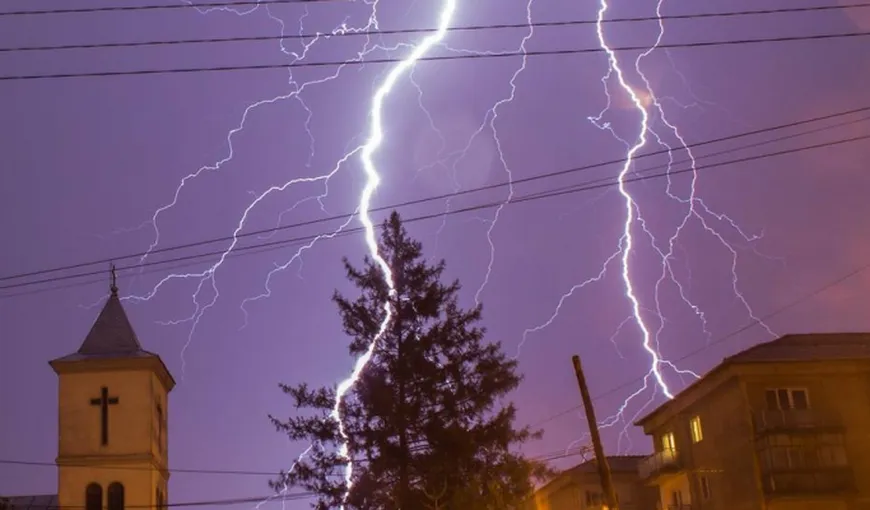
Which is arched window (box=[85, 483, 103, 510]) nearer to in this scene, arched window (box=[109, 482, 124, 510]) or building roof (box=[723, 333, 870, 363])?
arched window (box=[109, 482, 124, 510])

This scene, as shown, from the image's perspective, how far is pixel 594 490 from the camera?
59.2 m

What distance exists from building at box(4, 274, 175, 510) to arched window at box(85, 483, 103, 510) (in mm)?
26

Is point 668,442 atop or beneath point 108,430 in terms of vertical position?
beneath

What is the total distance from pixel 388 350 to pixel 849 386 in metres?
14.9

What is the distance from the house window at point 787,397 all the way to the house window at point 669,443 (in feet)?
22.6

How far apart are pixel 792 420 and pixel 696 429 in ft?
18.5

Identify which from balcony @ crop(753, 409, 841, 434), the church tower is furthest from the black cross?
balcony @ crop(753, 409, 841, 434)

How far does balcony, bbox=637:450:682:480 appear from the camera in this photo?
1801 inches

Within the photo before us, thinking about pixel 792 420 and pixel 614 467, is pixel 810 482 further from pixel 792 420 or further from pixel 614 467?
pixel 614 467

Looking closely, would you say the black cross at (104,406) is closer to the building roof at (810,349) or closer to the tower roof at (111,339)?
the tower roof at (111,339)

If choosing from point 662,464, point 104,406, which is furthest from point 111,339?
point 662,464

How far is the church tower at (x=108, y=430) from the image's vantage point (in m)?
41.8

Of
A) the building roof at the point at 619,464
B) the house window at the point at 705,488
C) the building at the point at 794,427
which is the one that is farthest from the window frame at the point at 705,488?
the building roof at the point at 619,464

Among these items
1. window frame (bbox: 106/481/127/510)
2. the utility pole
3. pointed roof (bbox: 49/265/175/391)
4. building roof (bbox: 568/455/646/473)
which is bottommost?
the utility pole
